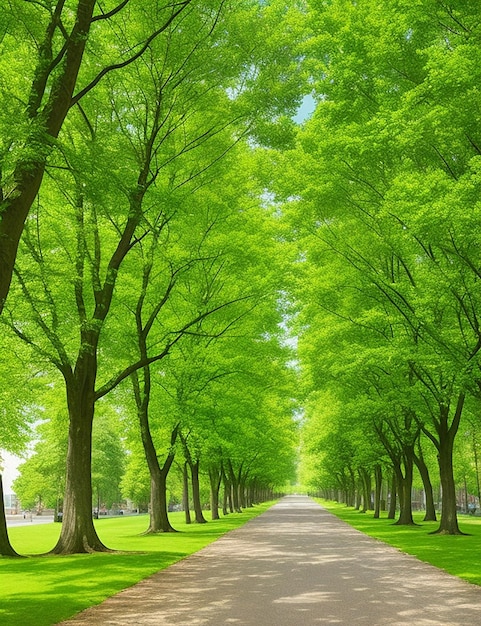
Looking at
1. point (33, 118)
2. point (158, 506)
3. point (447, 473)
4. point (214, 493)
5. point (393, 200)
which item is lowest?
point (214, 493)

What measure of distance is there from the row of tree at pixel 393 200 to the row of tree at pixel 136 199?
5.22 feet

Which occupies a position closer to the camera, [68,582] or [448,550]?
[68,582]

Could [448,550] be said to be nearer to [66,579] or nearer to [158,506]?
[66,579]

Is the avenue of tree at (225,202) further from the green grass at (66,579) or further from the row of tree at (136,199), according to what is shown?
the green grass at (66,579)

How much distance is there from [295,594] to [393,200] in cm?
1142

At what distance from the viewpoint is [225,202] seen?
24391 mm

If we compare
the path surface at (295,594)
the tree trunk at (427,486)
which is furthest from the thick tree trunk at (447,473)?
the path surface at (295,594)

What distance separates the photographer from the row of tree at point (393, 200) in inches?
676

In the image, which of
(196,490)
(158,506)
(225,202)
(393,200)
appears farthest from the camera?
(196,490)

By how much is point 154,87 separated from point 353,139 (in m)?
5.89

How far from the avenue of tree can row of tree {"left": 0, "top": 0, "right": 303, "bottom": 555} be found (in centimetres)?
7

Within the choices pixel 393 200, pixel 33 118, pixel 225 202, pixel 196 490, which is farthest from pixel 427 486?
pixel 33 118

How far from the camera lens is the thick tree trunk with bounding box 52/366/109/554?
21.0m

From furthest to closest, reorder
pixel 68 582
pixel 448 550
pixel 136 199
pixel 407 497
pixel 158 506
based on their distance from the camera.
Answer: pixel 407 497 → pixel 158 506 → pixel 448 550 → pixel 136 199 → pixel 68 582
